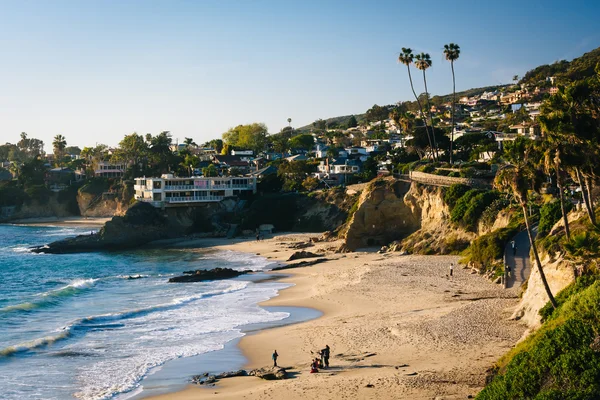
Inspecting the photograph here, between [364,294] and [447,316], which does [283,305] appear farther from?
[447,316]

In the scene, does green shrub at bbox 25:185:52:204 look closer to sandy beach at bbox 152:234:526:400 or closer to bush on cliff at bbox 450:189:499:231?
A: sandy beach at bbox 152:234:526:400

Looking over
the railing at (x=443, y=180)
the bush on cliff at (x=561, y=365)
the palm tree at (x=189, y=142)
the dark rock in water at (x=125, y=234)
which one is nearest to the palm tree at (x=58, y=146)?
the palm tree at (x=189, y=142)

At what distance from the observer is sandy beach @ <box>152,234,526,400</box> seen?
70.4 ft

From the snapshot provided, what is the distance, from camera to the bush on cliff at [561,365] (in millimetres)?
15508

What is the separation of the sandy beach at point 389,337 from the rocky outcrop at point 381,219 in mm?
12705

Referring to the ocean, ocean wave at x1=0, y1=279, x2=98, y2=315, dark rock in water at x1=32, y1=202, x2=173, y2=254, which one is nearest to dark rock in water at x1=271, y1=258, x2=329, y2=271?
Answer: the ocean

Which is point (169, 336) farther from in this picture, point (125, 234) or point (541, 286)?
point (125, 234)

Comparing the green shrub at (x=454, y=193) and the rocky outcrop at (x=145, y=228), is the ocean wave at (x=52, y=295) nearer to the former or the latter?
the rocky outcrop at (x=145, y=228)

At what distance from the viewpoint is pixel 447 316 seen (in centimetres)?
2981

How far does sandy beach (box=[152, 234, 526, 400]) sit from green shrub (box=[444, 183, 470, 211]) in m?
7.97

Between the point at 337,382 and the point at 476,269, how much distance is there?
2112cm

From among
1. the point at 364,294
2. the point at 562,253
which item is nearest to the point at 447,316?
the point at 562,253

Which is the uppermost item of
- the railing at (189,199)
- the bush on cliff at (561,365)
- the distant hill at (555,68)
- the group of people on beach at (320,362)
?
the distant hill at (555,68)

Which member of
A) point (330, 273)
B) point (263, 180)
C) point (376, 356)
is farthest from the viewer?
point (263, 180)
